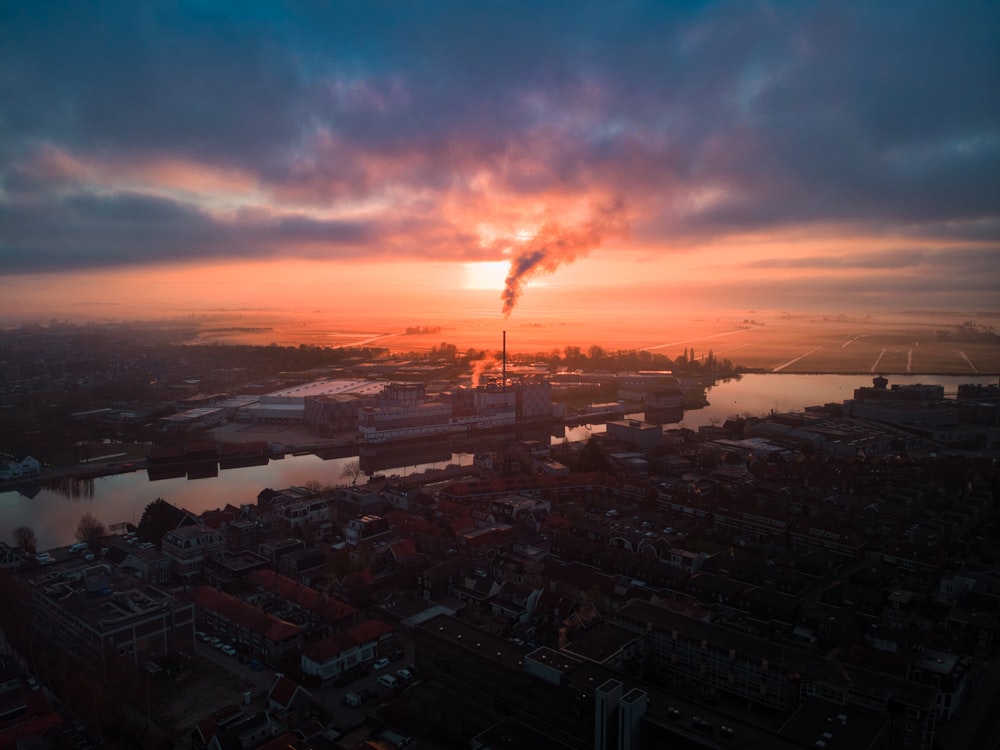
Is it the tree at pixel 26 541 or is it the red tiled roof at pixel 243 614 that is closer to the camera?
the red tiled roof at pixel 243 614

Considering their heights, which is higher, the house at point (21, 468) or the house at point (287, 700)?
the house at point (21, 468)

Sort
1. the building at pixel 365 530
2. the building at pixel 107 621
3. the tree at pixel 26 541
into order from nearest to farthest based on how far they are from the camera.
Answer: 1. the building at pixel 107 621
2. the tree at pixel 26 541
3. the building at pixel 365 530

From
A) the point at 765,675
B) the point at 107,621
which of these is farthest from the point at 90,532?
the point at 765,675

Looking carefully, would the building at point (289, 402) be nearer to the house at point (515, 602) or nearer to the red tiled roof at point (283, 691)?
the house at point (515, 602)

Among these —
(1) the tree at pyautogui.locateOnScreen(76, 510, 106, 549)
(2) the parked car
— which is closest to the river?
(1) the tree at pyautogui.locateOnScreen(76, 510, 106, 549)

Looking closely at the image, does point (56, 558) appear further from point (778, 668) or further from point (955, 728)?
point (955, 728)

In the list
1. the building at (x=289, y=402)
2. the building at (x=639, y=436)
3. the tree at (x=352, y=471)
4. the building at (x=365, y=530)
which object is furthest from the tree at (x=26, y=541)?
the building at (x=639, y=436)
